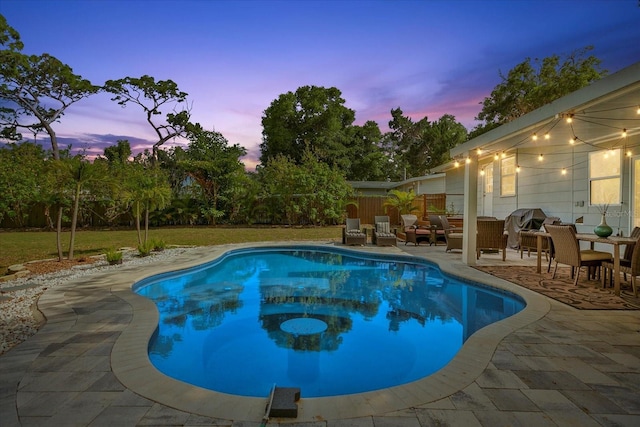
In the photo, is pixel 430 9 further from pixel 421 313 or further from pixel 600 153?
pixel 421 313

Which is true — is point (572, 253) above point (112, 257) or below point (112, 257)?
above

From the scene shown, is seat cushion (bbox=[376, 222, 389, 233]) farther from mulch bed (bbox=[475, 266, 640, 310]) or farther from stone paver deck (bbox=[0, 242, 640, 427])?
stone paver deck (bbox=[0, 242, 640, 427])

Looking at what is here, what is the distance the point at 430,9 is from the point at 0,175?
1539 centimetres

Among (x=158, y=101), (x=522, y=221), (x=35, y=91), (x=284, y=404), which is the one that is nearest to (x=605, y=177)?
(x=522, y=221)

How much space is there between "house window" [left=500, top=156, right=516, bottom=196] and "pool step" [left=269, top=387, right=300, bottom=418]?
435 inches

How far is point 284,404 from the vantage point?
7.02ft

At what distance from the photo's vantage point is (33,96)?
848 inches

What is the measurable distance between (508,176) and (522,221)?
211 cm

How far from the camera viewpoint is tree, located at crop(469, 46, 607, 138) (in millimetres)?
19323

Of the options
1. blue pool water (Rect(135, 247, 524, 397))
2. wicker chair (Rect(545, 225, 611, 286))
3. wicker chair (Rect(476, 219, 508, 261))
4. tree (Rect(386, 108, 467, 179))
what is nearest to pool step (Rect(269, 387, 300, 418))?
blue pool water (Rect(135, 247, 524, 397))

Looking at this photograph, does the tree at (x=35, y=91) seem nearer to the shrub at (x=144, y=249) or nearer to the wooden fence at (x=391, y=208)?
the shrub at (x=144, y=249)

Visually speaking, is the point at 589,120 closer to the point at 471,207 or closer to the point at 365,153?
the point at 471,207

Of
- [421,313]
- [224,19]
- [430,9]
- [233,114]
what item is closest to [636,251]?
[421,313]

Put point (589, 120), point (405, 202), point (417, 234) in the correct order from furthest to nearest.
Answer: point (405, 202) < point (417, 234) < point (589, 120)
